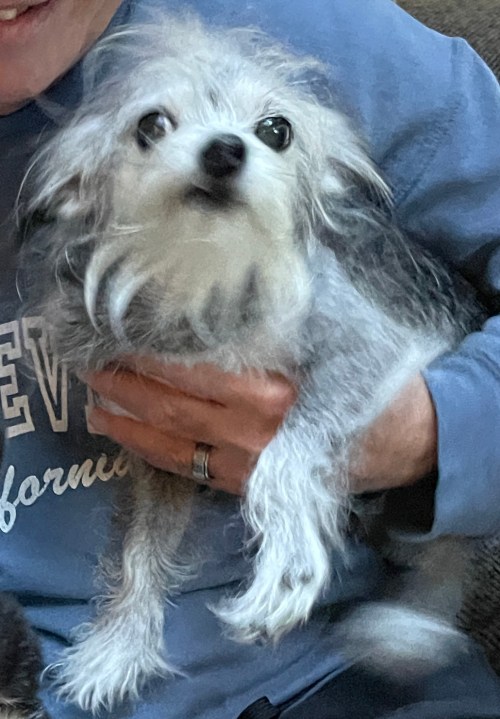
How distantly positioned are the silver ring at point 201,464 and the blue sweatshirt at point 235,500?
0.02 metres

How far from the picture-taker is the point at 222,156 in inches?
23.0

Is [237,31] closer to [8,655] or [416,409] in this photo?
[416,409]

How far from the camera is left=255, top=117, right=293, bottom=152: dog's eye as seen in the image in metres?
0.63

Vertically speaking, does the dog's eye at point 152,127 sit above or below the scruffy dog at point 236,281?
above

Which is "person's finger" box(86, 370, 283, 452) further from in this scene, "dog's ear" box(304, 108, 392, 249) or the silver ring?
"dog's ear" box(304, 108, 392, 249)

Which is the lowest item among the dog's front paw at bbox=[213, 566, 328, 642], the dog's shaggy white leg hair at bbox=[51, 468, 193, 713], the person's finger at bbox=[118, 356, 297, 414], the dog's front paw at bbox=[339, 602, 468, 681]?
the dog's shaggy white leg hair at bbox=[51, 468, 193, 713]

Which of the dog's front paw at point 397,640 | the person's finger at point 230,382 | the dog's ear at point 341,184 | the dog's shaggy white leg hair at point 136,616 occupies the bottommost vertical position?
the dog's shaggy white leg hair at point 136,616

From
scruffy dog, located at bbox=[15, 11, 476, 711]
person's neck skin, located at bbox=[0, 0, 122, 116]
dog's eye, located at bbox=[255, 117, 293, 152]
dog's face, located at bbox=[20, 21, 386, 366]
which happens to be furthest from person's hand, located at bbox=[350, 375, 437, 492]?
person's neck skin, located at bbox=[0, 0, 122, 116]

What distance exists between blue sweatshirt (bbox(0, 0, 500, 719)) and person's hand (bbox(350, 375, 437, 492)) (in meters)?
0.01

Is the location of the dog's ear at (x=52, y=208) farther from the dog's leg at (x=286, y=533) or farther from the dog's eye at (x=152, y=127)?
the dog's leg at (x=286, y=533)

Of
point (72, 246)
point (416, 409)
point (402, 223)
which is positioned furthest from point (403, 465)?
point (72, 246)

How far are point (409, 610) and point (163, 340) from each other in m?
0.29

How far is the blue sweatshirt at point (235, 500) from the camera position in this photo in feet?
2.34

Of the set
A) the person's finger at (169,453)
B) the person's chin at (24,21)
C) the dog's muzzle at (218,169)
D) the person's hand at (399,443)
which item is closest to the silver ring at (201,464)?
→ the person's finger at (169,453)
